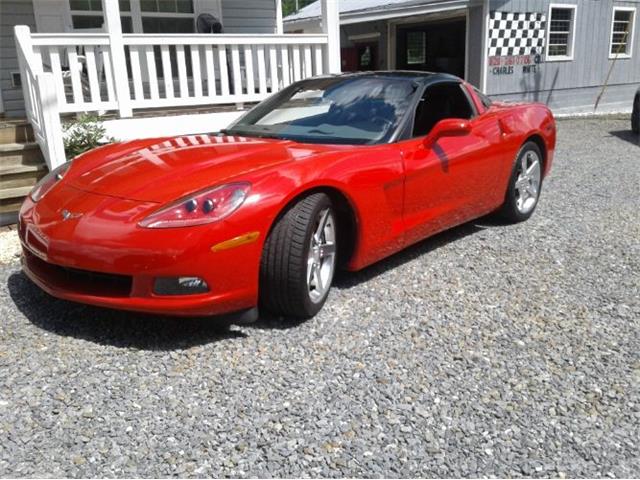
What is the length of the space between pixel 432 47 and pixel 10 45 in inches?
494

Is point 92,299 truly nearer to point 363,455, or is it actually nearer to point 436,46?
point 363,455

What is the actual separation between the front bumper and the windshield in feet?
4.11

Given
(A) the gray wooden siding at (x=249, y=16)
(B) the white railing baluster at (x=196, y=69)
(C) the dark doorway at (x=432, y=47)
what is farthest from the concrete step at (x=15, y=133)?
(C) the dark doorway at (x=432, y=47)

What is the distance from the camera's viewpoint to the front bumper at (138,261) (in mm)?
2760

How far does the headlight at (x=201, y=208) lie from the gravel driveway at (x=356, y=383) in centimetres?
65

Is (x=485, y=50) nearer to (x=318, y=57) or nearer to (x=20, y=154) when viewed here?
(x=318, y=57)

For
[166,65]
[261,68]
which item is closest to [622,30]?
[261,68]

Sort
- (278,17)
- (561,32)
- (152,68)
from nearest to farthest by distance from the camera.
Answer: (152,68), (278,17), (561,32)

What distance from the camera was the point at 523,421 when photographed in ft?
7.91

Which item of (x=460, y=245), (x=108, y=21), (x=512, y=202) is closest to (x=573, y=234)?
(x=512, y=202)

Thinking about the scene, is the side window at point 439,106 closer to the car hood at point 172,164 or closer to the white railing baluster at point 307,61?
the car hood at point 172,164

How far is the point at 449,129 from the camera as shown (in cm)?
386

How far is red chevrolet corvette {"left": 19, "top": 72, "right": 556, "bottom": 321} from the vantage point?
2.81m

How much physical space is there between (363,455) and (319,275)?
1.32 meters
